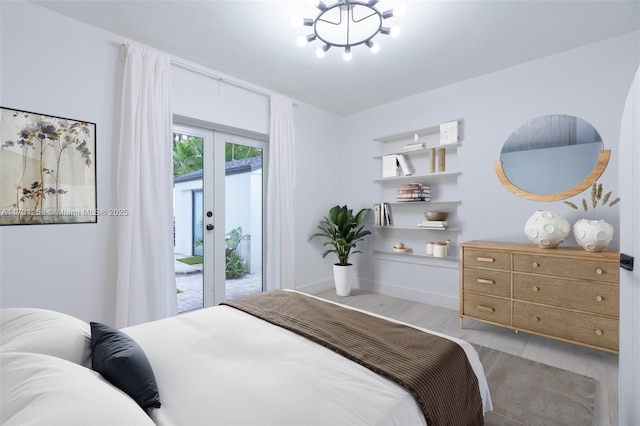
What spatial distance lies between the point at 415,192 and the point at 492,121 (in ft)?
3.71

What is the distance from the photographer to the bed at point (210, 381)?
69 centimetres

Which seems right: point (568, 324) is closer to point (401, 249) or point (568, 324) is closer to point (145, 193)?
point (401, 249)

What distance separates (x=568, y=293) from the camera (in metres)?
2.36

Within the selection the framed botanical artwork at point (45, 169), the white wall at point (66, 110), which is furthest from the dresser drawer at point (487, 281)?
the framed botanical artwork at point (45, 169)

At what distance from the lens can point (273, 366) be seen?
117 centimetres

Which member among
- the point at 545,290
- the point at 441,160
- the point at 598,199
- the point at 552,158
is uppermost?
the point at 441,160

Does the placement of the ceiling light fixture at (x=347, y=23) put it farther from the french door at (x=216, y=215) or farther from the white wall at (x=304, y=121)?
the french door at (x=216, y=215)

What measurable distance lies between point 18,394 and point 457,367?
1437 millimetres

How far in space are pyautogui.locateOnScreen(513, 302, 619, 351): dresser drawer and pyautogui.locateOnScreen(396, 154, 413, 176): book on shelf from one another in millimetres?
1925

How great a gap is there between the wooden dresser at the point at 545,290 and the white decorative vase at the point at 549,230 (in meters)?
0.08

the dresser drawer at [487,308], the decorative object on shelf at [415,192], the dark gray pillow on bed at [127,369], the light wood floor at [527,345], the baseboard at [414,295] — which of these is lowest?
the light wood floor at [527,345]

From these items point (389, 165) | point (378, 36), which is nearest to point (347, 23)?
point (378, 36)

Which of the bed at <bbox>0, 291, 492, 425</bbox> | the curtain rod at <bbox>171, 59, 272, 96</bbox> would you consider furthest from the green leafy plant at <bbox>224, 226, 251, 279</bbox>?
the bed at <bbox>0, 291, 492, 425</bbox>

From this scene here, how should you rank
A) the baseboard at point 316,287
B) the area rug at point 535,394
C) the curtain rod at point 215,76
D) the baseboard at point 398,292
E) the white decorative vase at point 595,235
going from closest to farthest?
the area rug at point 535,394, the white decorative vase at point 595,235, the curtain rod at point 215,76, the baseboard at point 398,292, the baseboard at point 316,287
